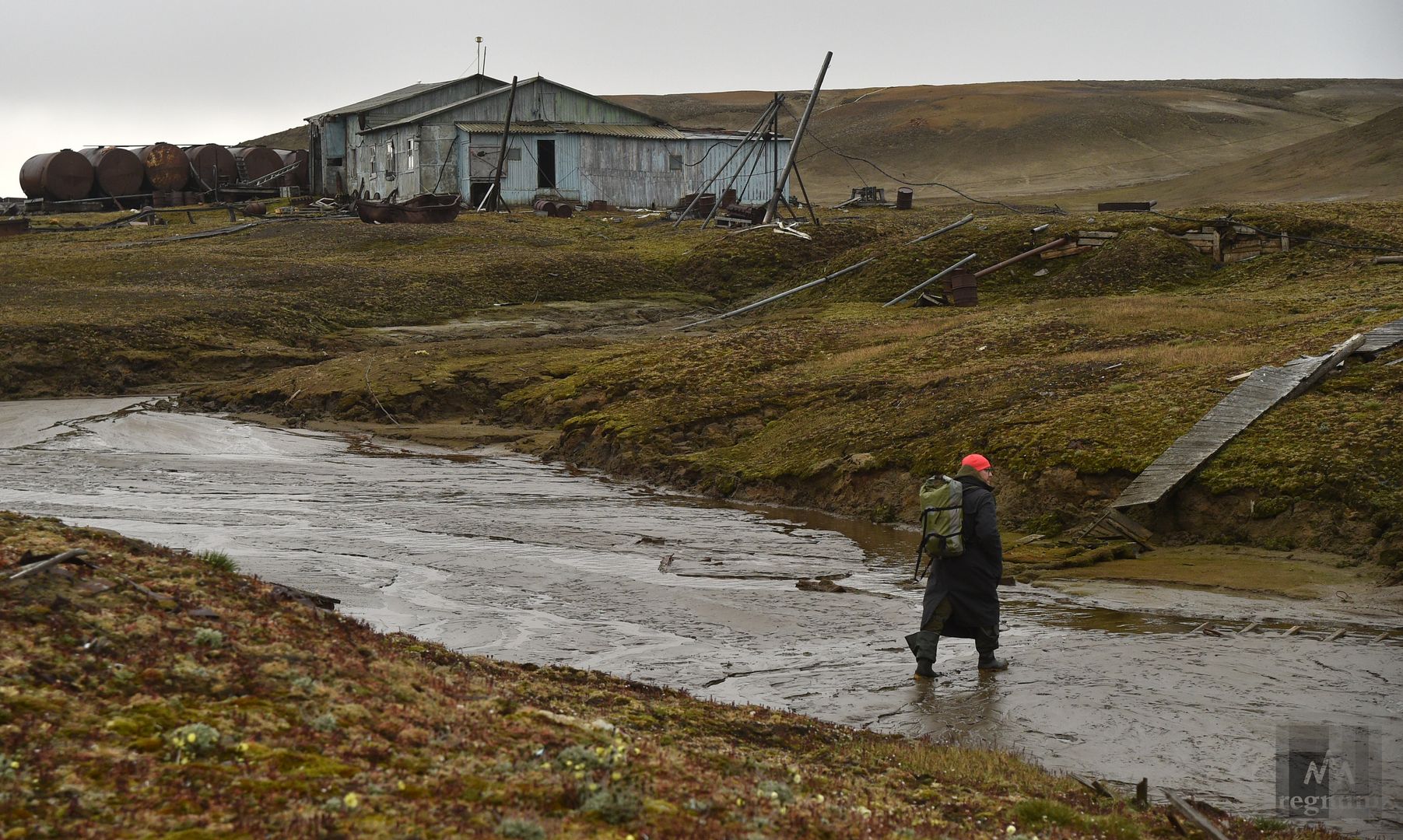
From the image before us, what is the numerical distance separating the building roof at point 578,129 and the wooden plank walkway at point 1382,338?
4575cm

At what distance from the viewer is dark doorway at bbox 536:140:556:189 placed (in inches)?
2420

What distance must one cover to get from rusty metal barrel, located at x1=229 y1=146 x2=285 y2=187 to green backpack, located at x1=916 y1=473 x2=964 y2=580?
7028cm

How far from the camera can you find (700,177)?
63938 mm

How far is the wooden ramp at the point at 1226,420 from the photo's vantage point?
15984 millimetres

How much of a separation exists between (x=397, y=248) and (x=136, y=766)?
4168 cm

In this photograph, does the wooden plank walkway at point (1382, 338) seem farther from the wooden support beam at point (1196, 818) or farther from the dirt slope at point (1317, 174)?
the dirt slope at point (1317, 174)

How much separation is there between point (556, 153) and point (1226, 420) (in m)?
47.6

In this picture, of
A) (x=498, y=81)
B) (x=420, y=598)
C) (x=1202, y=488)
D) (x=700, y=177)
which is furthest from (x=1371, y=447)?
(x=498, y=81)

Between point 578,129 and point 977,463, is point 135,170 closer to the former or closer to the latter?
point 578,129

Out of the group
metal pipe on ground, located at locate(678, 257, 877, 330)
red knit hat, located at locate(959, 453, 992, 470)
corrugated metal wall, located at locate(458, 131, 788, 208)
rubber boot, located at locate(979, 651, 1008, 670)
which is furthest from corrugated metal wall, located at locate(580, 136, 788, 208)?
rubber boot, located at locate(979, 651, 1008, 670)

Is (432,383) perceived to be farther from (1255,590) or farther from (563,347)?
(1255,590)

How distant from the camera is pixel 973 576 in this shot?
11297mm

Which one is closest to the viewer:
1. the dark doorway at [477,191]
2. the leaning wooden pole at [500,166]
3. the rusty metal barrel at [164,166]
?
the leaning wooden pole at [500,166]

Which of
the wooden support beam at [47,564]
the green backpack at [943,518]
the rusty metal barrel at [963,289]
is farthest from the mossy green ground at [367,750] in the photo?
the rusty metal barrel at [963,289]
